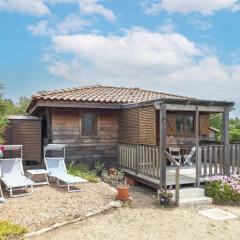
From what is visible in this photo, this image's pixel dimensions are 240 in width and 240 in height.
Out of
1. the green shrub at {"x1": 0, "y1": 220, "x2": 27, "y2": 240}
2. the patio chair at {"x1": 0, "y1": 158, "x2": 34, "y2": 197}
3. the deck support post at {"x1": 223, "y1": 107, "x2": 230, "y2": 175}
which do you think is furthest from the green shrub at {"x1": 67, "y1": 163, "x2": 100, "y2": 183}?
the green shrub at {"x1": 0, "y1": 220, "x2": 27, "y2": 240}

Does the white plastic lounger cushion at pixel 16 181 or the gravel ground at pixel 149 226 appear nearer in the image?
the gravel ground at pixel 149 226

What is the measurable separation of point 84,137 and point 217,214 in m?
6.72

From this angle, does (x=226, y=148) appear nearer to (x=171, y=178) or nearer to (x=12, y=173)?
(x=171, y=178)

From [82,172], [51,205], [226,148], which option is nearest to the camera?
[51,205]

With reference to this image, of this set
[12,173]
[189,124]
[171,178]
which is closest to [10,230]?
[12,173]

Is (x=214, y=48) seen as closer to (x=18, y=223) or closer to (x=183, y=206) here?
(x=183, y=206)

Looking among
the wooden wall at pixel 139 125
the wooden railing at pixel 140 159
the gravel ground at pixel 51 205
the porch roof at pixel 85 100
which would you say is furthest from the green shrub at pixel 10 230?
the wooden wall at pixel 139 125

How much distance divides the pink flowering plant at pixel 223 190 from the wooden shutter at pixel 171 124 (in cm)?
488

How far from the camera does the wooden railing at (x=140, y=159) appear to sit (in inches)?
429

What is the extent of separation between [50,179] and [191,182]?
489cm

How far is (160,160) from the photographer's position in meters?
10.4

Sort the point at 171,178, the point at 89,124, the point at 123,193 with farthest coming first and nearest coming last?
the point at 89,124 → the point at 171,178 → the point at 123,193

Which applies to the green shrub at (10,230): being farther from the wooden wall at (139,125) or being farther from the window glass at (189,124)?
the window glass at (189,124)

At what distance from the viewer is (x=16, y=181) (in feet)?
32.5
